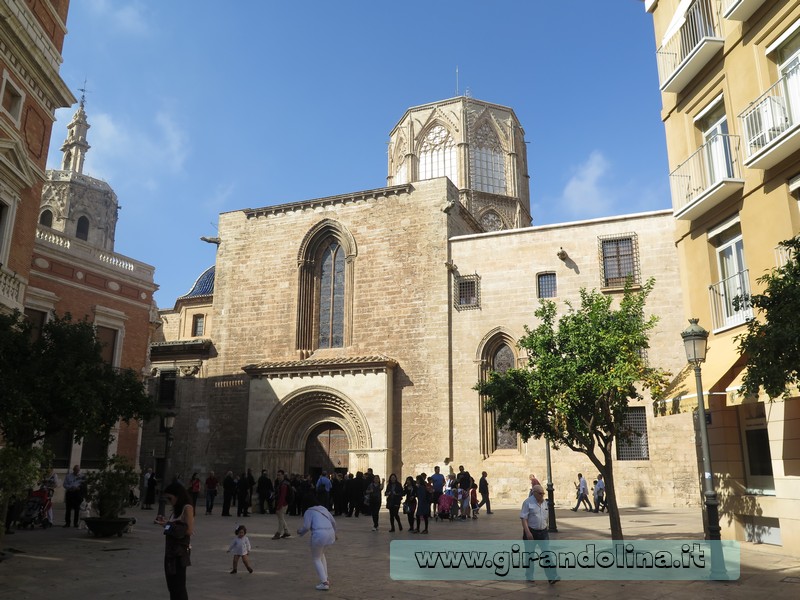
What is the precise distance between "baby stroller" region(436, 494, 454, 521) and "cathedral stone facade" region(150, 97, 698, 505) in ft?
15.7

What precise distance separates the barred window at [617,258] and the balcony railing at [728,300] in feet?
35.7

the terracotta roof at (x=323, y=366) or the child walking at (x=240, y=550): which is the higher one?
the terracotta roof at (x=323, y=366)

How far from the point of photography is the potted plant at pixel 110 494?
45.0 ft

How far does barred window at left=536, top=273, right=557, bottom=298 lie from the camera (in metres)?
24.6

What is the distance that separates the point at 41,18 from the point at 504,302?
1755 centimetres

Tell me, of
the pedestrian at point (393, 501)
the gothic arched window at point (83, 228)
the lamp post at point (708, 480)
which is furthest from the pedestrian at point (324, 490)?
the gothic arched window at point (83, 228)

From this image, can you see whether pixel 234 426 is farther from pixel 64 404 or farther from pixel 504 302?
pixel 64 404

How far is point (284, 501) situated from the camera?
14.8 meters

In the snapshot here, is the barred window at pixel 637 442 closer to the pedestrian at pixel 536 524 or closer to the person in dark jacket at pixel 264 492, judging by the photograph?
the person in dark jacket at pixel 264 492

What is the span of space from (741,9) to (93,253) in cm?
2149

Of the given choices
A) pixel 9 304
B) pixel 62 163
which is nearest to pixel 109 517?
pixel 9 304

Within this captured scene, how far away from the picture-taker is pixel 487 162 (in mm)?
41469

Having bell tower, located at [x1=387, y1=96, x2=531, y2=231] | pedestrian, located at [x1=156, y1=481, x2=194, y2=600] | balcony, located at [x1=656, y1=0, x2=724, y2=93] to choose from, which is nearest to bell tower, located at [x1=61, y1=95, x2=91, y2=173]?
bell tower, located at [x1=387, y1=96, x2=531, y2=231]

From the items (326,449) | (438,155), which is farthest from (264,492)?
(438,155)
